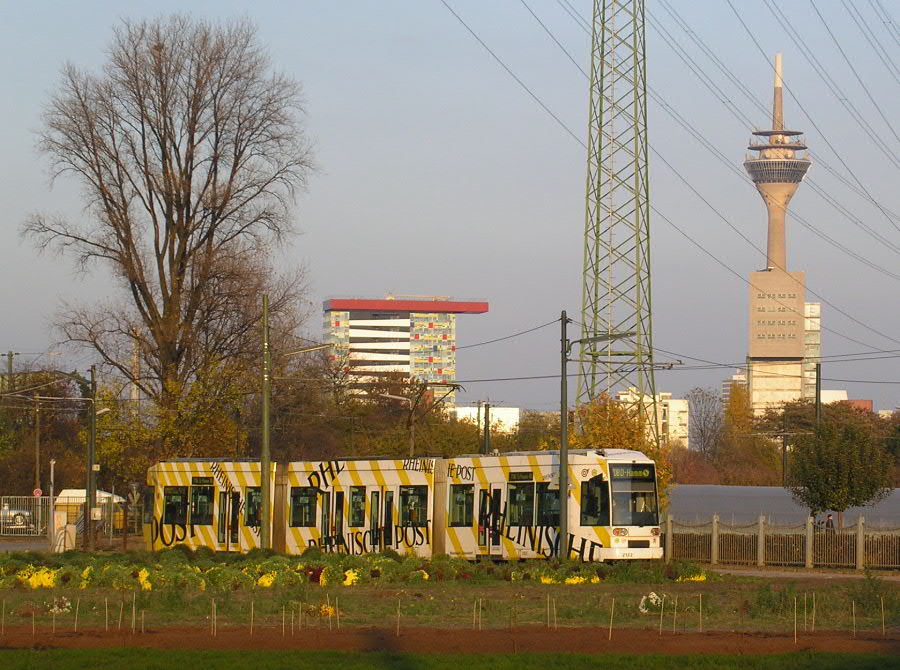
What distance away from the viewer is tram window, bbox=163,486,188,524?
41594 millimetres

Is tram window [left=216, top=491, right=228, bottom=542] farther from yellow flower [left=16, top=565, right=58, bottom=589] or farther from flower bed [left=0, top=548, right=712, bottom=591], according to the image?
yellow flower [left=16, top=565, right=58, bottom=589]

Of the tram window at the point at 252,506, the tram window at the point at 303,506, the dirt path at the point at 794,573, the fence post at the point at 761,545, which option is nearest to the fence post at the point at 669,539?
the dirt path at the point at 794,573

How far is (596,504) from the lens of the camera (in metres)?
33.7

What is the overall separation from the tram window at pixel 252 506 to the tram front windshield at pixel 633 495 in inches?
433

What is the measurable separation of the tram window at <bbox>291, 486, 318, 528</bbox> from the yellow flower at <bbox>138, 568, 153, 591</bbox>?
1105 centimetres

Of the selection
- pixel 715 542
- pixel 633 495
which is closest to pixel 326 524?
pixel 633 495

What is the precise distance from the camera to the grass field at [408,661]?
1666 centimetres

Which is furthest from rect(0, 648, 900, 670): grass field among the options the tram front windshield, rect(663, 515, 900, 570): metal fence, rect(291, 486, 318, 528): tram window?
rect(663, 515, 900, 570): metal fence

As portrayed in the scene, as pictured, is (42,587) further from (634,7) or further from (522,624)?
(634,7)

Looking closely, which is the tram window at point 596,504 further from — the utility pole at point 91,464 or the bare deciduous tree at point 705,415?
the bare deciduous tree at point 705,415

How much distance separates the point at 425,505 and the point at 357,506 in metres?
2.25

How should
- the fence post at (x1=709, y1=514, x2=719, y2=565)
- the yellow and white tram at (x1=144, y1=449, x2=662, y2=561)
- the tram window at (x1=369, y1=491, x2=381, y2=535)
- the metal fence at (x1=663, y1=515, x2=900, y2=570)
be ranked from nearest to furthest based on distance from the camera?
the yellow and white tram at (x1=144, y1=449, x2=662, y2=561)
the tram window at (x1=369, y1=491, x2=381, y2=535)
the metal fence at (x1=663, y1=515, x2=900, y2=570)
the fence post at (x1=709, y1=514, x2=719, y2=565)

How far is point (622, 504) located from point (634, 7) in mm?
28035

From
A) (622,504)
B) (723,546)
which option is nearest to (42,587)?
(622,504)
